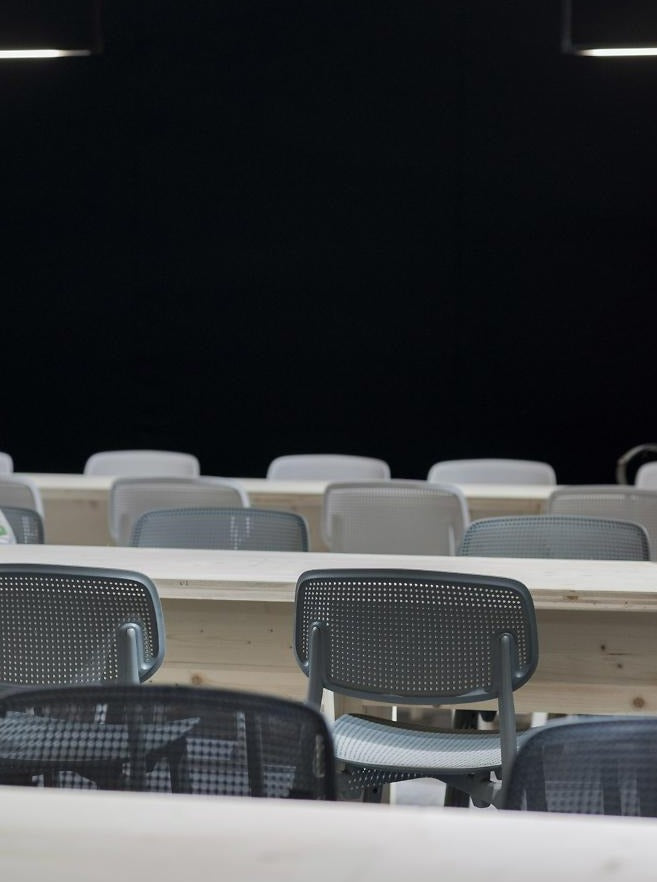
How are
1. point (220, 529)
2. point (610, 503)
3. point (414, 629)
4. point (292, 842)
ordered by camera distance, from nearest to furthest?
point (292, 842) < point (414, 629) < point (220, 529) < point (610, 503)

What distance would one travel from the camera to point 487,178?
7.81 metres

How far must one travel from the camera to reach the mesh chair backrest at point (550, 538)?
11.3 ft

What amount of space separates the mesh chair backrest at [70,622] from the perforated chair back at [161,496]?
1750mm

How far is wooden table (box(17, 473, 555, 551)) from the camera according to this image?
4.99m

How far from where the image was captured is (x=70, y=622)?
2453 mm

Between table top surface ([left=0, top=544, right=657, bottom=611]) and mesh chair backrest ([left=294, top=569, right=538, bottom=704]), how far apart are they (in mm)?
263

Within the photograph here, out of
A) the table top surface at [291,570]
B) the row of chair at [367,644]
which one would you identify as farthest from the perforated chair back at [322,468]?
the row of chair at [367,644]

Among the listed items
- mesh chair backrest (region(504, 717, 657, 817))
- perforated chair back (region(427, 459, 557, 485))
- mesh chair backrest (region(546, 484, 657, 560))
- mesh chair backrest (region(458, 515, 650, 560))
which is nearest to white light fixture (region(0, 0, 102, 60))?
perforated chair back (region(427, 459, 557, 485))

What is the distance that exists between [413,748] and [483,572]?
481 mm

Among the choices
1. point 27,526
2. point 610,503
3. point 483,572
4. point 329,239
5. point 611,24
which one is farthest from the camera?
point 329,239

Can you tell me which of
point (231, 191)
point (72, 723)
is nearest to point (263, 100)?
point (231, 191)

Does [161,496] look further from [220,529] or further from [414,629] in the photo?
[414,629]

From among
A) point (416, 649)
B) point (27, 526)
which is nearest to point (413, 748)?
point (416, 649)

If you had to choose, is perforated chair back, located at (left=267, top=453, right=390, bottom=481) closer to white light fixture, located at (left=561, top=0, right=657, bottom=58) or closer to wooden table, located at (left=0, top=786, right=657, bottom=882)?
white light fixture, located at (left=561, top=0, right=657, bottom=58)
